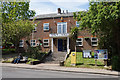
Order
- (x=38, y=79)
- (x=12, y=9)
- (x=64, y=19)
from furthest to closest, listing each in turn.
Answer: (x=64, y=19) < (x=12, y=9) < (x=38, y=79)

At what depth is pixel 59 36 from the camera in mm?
25406

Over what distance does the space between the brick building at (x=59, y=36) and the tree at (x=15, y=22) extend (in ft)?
12.9

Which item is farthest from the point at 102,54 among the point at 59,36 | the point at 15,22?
the point at 15,22

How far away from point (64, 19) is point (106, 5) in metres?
13.6

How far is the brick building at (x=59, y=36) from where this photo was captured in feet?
84.8

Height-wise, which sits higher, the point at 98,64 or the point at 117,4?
the point at 117,4

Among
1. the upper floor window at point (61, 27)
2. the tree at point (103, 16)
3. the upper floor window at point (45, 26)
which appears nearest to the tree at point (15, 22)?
the upper floor window at point (45, 26)

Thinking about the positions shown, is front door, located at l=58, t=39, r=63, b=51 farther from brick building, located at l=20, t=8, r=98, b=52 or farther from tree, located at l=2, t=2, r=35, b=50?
tree, located at l=2, t=2, r=35, b=50

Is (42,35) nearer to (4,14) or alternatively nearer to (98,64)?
(4,14)

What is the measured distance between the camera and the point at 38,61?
20.3 meters

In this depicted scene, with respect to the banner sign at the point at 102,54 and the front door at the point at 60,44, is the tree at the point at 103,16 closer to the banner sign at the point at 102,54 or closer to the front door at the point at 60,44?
the banner sign at the point at 102,54

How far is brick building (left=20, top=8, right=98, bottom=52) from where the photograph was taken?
84.8 feet

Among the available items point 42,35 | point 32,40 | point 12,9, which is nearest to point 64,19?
point 42,35

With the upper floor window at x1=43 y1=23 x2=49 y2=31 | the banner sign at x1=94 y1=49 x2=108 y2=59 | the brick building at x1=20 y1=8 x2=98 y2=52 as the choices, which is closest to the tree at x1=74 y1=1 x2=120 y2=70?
the banner sign at x1=94 y1=49 x2=108 y2=59
